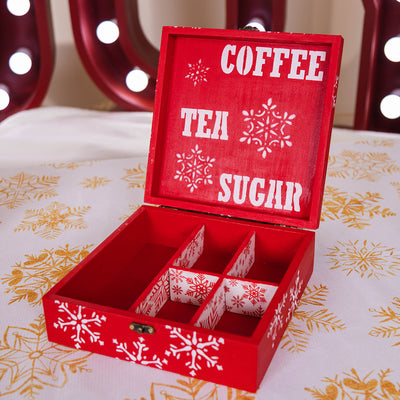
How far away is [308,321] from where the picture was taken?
84 cm

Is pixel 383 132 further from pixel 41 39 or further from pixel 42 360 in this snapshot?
pixel 42 360

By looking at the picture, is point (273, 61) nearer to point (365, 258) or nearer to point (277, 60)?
point (277, 60)

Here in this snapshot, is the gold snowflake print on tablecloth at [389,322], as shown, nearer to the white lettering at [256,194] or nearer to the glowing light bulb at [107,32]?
the white lettering at [256,194]

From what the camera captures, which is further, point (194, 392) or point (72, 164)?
point (72, 164)

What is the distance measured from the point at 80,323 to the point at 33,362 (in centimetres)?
9

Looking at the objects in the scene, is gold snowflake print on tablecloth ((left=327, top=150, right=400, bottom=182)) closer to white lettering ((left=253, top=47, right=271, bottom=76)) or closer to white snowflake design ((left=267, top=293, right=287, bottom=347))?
white lettering ((left=253, top=47, right=271, bottom=76))

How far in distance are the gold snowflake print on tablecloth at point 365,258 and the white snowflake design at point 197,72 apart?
40 cm

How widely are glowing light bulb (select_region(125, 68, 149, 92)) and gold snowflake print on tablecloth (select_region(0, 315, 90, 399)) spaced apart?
3.59 feet

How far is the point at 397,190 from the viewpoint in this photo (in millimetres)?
1261

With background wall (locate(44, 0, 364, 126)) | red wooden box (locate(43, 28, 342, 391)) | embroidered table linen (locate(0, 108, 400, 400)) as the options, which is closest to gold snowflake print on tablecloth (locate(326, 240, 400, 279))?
embroidered table linen (locate(0, 108, 400, 400))

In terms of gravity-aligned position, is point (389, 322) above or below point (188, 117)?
below

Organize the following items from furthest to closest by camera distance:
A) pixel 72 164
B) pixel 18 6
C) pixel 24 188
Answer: pixel 18 6 < pixel 72 164 < pixel 24 188

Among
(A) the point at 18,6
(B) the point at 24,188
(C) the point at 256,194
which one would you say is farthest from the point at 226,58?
(A) the point at 18,6

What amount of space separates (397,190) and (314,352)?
0.61 metres
